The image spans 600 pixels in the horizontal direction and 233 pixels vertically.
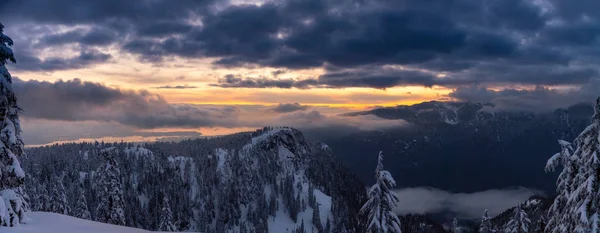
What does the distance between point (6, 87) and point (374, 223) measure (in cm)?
2322

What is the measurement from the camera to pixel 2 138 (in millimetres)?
24625

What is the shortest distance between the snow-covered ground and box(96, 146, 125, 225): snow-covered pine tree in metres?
21.7

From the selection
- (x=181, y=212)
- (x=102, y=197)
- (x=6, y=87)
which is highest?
(x=6, y=87)

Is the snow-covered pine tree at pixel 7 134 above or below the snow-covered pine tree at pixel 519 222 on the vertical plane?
above

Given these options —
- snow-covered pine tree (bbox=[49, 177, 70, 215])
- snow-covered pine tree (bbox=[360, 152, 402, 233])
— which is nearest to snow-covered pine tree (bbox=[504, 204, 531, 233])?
snow-covered pine tree (bbox=[360, 152, 402, 233])

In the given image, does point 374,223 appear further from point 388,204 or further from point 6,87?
point 6,87

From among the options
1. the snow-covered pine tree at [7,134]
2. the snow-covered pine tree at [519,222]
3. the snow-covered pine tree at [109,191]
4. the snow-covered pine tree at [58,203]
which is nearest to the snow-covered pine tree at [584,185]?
the snow-covered pine tree at [519,222]

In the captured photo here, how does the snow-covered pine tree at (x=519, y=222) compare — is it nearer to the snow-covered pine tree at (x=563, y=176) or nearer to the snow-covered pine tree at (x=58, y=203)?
the snow-covered pine tree at (x=563, y=176)

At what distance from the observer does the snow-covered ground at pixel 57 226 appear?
20300 mm

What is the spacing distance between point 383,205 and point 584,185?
36.8ft

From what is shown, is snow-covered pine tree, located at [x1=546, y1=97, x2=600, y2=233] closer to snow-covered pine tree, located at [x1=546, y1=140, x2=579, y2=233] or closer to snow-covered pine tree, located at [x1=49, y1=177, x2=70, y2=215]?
snow-covered pine tree, located at [x1=546, y1=140, x2=579, y2=233]

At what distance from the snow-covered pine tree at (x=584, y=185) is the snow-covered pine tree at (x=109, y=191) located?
42.0 meters

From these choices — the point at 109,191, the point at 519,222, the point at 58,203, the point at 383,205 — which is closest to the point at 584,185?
the point at 383,205

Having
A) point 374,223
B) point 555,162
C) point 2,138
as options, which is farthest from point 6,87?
point 555,162
